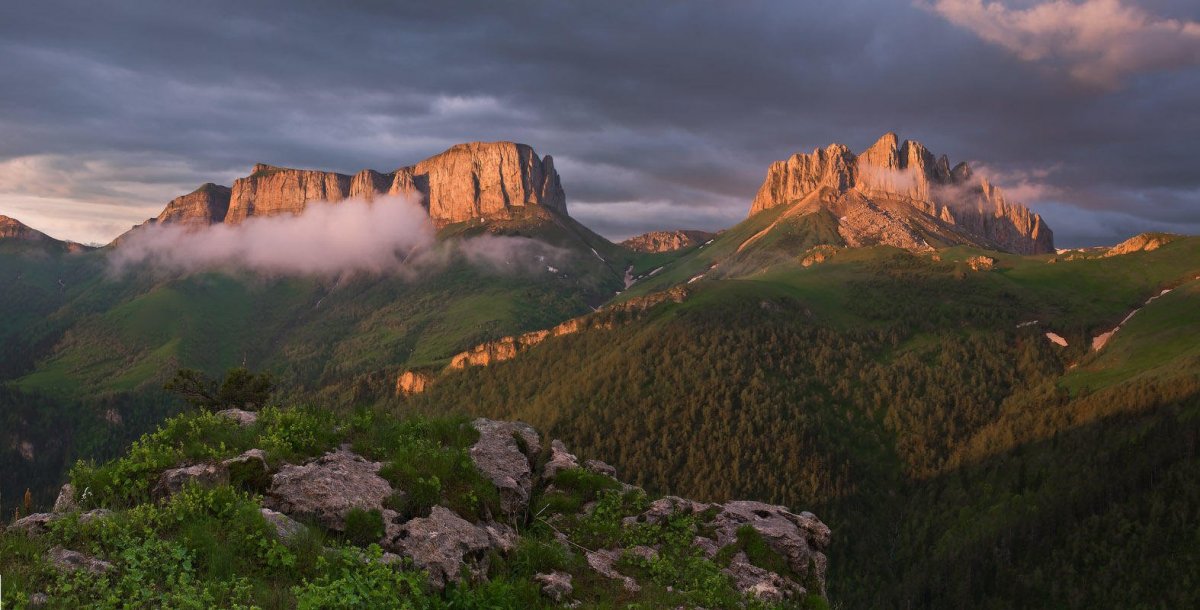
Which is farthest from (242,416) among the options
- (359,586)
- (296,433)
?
(359,586)

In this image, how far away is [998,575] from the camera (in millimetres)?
170000

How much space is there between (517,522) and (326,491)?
7.01 m

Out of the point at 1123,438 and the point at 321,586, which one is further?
the point at 1123,438

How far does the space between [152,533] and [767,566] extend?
17796 mm

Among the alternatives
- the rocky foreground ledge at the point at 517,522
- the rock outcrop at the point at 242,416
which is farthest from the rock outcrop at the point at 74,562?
the rock outcrop at the point at 242,416

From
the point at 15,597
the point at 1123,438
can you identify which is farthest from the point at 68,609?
the point at 1123,438

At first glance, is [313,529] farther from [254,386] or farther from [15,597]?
[254,386]

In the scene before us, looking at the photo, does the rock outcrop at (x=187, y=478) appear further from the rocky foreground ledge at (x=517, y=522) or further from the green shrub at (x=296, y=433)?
the green shrub at (x=296, y=433)

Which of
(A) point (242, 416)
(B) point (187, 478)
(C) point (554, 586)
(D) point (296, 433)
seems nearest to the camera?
(B) point (187, 478)

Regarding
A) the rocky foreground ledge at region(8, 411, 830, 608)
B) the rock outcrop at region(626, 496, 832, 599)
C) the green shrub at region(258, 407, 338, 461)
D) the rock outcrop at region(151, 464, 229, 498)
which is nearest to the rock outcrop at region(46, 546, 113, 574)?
the rocky foreground ledge at region(8, 411, 830, 608)

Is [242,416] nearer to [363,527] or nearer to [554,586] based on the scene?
[363,527]

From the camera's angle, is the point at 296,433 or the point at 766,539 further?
the point at 766,539

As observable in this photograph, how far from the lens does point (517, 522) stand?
74.2ft

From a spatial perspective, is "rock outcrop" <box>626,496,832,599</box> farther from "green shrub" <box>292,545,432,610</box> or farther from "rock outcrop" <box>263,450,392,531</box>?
"green shrub" <box>292,545,432,610</box>
